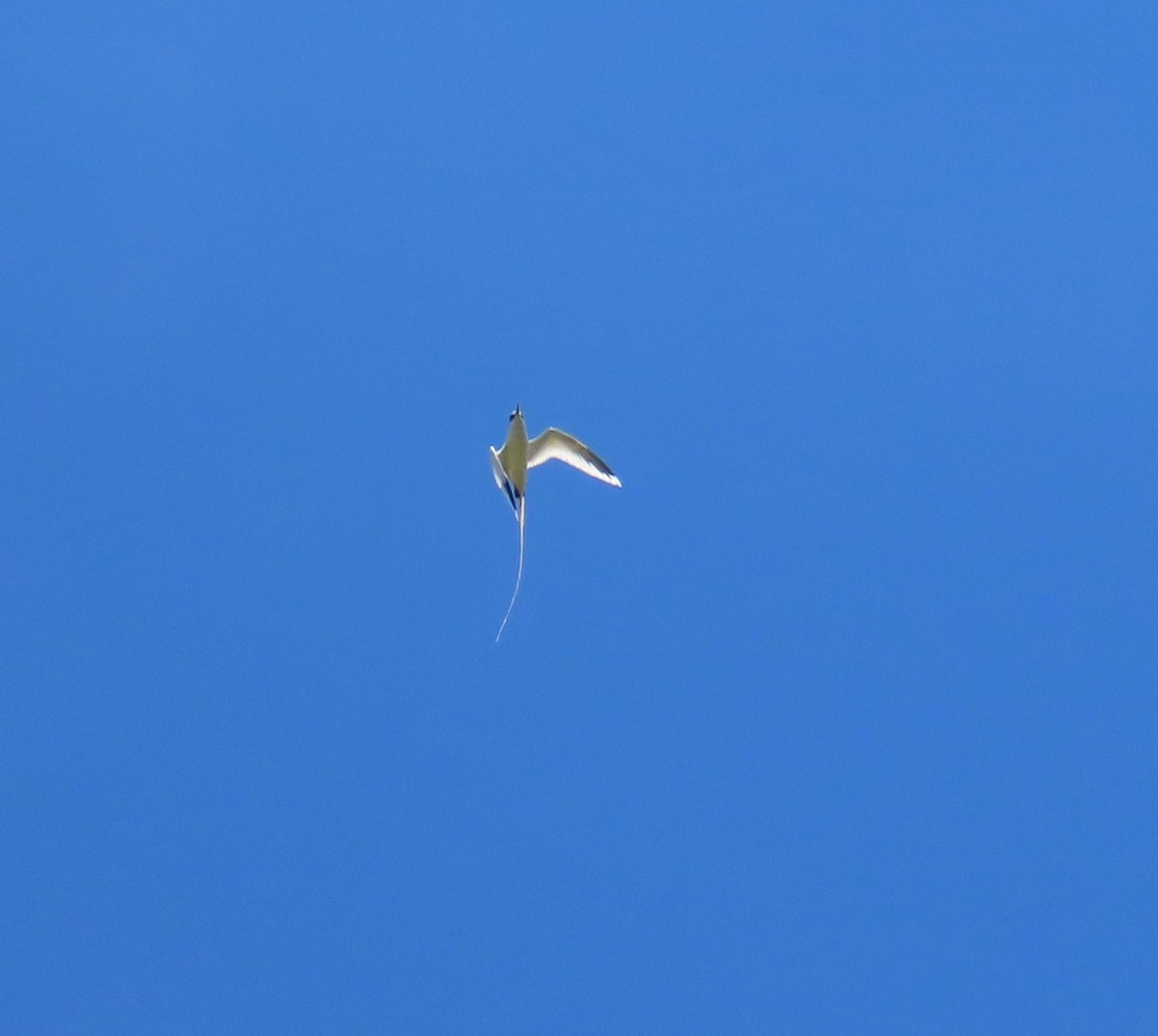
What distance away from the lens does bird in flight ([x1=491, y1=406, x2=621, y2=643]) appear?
8266 millimetres

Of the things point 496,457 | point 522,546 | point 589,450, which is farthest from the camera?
point 589,450

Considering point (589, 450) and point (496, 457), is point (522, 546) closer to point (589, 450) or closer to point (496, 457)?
point (496, 457)

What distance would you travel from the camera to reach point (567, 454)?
945 cm

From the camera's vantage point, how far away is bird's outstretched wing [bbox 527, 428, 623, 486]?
9289 mm

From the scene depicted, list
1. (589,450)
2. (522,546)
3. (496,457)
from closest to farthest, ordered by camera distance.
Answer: (522,546) → (496,457) → (589,450)

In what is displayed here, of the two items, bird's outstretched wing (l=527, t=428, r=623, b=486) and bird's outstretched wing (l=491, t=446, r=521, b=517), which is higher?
bird's outstretched wing (l=527, t=428, r=623, b=486)

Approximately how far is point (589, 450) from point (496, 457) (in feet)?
3.67

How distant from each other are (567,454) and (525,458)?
1.07 m

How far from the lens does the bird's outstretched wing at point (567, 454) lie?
9.29m

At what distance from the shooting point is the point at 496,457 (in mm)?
8484

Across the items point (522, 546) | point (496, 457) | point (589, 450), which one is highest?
point (589, 450)

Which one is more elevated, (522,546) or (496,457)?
(496,457)

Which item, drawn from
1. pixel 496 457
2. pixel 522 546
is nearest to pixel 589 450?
pixel 496 457

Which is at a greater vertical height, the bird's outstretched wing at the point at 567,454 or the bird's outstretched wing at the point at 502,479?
the bird's outstretched wing at the point at 567,454
